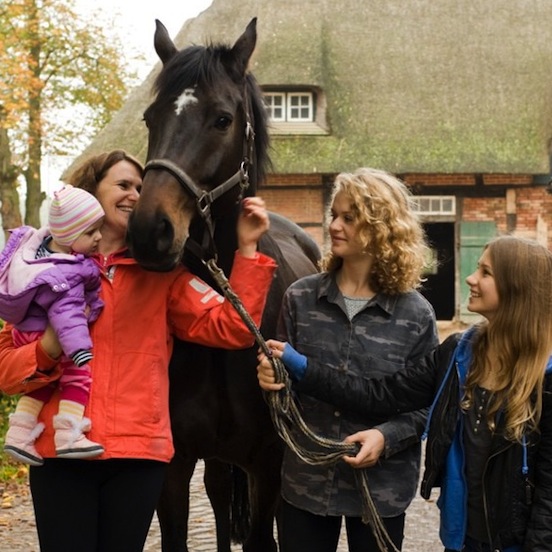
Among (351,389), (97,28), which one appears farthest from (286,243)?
Result: (97,28)

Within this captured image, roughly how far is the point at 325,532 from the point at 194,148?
1.31 metres

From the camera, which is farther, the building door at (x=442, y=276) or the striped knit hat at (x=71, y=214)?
the building door at (x=442, y=276)

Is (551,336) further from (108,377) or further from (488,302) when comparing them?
(108,377)

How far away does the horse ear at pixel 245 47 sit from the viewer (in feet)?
→ 11.4

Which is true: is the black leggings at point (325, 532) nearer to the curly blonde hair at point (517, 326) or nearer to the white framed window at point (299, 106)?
the curly blonde hair at point (517, 326)

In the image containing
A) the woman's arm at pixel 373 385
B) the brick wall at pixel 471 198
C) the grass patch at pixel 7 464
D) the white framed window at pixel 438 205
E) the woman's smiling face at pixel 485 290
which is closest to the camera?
the woman's smiling face at pixel 485 290

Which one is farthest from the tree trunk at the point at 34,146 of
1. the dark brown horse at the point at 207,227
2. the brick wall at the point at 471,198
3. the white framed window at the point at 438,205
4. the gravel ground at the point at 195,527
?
the dark brown horse at the point at 207,227

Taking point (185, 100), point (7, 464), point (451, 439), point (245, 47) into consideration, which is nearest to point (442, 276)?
point (7, 464)

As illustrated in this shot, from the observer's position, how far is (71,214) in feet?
9.39

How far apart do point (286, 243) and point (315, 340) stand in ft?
6.44

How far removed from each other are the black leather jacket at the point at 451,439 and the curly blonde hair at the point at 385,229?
275 mm

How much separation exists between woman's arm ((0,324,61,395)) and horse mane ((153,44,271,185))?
93cm

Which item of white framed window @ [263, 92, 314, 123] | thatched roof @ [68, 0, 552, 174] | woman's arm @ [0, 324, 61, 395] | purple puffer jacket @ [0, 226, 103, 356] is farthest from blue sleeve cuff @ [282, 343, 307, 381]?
white framed window @ [263, 92, 314, 123]

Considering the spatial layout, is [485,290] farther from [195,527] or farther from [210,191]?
[195,527]
